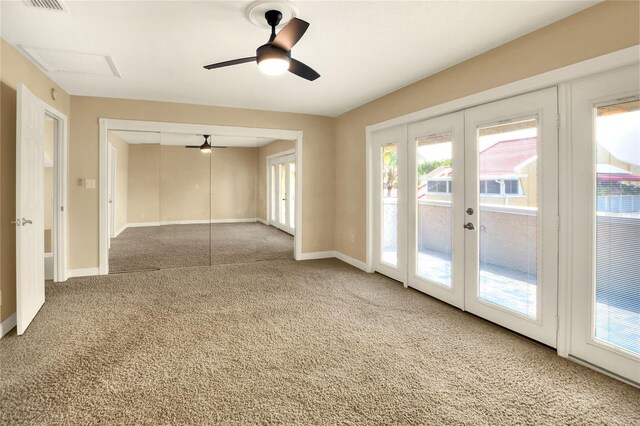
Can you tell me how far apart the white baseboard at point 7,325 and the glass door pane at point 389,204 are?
13.5 ft

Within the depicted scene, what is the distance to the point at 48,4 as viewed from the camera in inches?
96.0

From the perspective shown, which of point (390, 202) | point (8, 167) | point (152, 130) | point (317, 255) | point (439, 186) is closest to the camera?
point (8, 167)

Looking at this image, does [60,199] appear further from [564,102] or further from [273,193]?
[564,102]

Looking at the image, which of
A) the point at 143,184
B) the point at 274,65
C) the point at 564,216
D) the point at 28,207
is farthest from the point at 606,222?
the point at 143,184

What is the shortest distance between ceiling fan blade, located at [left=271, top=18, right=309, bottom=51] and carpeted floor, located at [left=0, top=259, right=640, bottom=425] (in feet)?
7.45

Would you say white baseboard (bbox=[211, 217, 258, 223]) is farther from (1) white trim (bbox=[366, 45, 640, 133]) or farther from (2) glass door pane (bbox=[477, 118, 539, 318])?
(2) glass door pane (bbox=[477, 118, 539, 318])

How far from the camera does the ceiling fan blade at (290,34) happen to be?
220 centimetres

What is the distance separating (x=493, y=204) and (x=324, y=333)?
1.95 meters

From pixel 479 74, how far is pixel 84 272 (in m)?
5.54

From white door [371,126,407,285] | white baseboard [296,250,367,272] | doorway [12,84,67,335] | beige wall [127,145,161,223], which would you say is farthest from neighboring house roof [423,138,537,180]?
beige wall [127,145,161,223]

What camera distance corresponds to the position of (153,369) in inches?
95.6

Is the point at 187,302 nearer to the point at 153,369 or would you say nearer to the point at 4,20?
the point at 153,369

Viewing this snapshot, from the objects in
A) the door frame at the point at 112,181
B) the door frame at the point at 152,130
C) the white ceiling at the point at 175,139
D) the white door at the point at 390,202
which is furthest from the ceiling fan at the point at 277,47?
the door frame at the point at 112,181

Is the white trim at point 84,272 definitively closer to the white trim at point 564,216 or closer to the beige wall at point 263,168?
the beige wall at point 263,168
